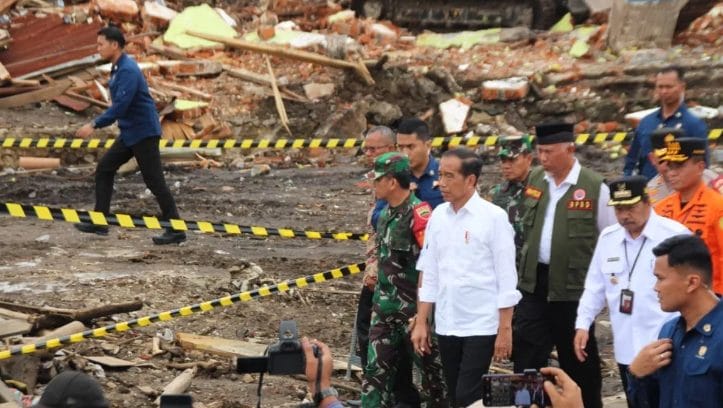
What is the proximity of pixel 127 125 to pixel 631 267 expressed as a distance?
22.7ft

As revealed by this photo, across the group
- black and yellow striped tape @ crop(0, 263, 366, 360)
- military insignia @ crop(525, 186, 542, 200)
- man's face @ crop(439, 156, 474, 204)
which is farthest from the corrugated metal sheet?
man's face @ crop(439, 156, 474, 204)

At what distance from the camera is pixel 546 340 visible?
7.70m

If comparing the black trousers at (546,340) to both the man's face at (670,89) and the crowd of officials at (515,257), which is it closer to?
the crowd of officials at (515,257)

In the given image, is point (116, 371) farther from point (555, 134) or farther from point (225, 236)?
point (225, 236)

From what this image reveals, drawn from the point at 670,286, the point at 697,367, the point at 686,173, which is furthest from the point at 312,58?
the point at 697,367

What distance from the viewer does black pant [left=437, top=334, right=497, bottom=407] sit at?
23.2ft

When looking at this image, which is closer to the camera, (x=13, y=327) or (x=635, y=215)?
(x=635, y=215)

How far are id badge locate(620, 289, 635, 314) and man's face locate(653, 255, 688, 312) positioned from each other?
1.20m

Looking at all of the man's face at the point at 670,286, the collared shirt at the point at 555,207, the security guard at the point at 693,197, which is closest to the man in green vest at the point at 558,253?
the collared shirt at the point at 555,207

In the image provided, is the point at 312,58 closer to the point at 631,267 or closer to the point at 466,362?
the point at 466,362

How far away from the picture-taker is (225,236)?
1350 cm

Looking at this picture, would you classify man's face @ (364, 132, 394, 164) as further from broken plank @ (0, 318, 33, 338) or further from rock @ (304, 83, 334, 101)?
rock @ (304, 83, 334, 101)

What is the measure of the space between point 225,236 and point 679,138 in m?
7.09

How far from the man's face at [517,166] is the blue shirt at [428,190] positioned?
0.45 metres
